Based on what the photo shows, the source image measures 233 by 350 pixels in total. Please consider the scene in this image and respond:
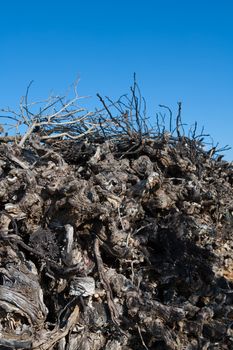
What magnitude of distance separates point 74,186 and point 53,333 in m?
1.21

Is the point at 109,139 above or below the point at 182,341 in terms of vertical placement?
above

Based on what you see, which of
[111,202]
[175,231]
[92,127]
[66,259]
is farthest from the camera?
[92,127]

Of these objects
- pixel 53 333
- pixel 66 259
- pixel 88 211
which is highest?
pixel 88 211

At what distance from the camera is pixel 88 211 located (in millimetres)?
4082

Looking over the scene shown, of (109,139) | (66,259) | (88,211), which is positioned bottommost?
(66,259)

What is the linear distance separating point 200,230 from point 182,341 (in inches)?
48.8

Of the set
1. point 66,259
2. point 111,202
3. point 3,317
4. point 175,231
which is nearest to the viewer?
point 3,317

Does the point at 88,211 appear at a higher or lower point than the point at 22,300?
higher

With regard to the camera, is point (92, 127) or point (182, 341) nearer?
point (182, 341)

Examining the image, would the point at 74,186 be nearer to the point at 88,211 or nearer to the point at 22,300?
the point at 88,211

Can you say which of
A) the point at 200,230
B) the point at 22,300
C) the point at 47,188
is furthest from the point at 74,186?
the point at 200,230

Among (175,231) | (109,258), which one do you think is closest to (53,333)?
(109,258)

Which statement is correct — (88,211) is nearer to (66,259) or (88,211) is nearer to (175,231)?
(66,259)

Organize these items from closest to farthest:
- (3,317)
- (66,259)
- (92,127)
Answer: (3,317) → (66,259) → (92,127)
